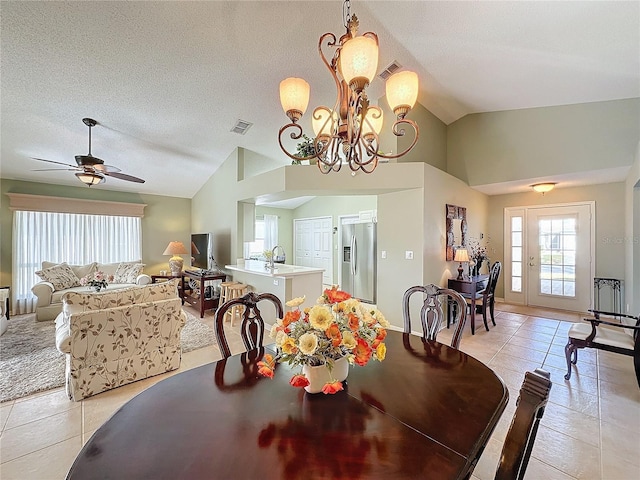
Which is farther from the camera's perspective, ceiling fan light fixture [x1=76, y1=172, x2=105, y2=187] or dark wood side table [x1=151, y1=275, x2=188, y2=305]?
dark wood side table [x1=151, y1=275, x2=188, y2=305]

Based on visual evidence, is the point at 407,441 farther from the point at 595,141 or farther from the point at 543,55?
the point at 595,141

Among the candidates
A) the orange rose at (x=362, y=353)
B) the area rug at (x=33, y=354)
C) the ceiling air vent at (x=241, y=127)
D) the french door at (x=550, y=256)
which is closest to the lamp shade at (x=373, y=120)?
the orange rose at (x=362, y=353)

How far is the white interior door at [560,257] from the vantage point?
4.89 meters

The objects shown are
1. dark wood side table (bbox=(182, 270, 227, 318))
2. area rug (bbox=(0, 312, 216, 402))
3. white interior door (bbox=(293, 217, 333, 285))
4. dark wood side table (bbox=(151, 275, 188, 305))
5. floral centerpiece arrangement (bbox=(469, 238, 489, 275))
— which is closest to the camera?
area rug (bbox=(0, 312, 216, 402))

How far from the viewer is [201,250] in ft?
19.2

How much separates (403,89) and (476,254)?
13.6 feet

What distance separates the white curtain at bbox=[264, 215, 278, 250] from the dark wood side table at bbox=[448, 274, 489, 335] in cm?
515

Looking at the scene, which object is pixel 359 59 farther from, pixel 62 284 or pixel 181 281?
pixel 62 284

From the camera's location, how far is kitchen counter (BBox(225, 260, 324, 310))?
3.95 meters

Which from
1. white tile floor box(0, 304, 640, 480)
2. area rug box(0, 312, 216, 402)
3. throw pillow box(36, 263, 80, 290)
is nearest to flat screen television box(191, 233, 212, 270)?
area rug box(0, 312, 216, 402)

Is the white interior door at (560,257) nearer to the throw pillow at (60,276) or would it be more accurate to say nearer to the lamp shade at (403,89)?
the lamp shade at (403,89)

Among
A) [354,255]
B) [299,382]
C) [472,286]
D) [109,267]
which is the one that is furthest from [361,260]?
[109,267]

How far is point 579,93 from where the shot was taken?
3457mm

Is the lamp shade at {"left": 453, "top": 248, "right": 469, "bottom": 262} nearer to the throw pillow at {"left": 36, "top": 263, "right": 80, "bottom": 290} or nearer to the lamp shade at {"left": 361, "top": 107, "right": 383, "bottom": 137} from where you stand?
the lamp shade at {"left": 361, "top": 107, "right": 383, "bottom": 137}
